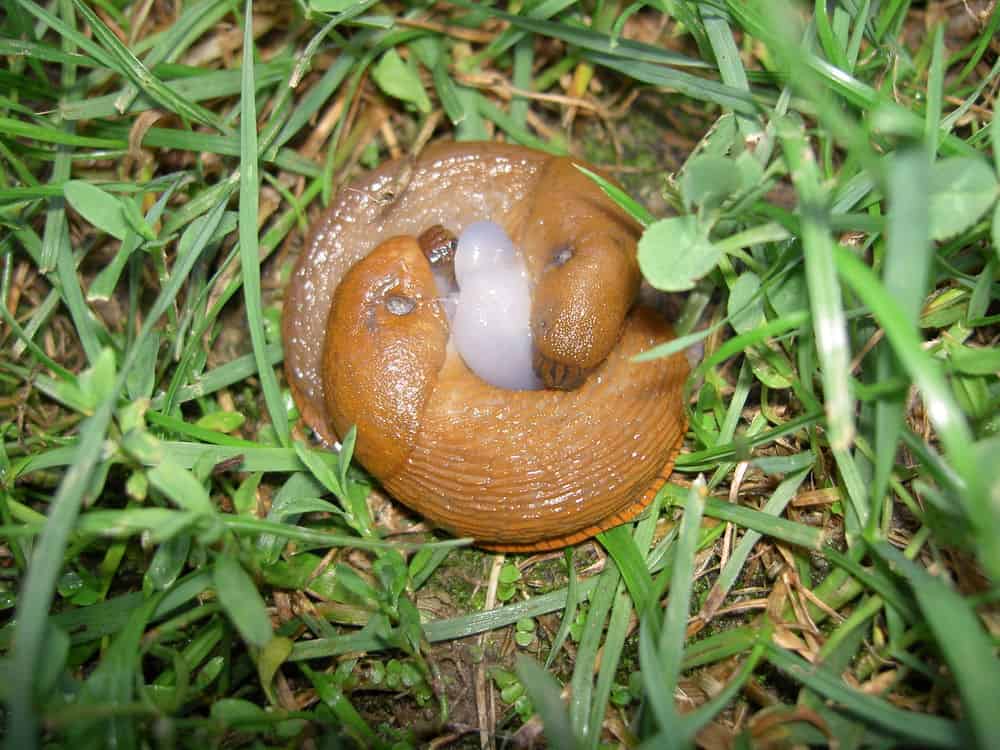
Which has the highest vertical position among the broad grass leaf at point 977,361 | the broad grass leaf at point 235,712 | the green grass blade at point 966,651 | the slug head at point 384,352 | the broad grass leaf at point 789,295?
the broad grass leaf at point 789,295

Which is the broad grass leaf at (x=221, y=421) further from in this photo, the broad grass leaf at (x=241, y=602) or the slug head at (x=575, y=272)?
the slug head at (x=575, y=272)

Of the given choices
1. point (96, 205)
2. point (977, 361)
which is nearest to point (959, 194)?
point (977, 361)

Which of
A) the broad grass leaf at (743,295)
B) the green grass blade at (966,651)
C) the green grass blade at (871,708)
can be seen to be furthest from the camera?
the broad grass leaf at (743,295)

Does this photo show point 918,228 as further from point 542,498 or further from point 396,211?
point 396,211

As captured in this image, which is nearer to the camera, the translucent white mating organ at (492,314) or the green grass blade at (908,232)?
the green grass blade at (908,232)

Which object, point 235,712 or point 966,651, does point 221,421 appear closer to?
point 235,712

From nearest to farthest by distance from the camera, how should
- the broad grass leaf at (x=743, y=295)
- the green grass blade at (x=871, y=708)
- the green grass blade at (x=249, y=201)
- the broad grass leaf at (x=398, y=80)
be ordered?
the green grass blade at (x=871, y=708)
the broad grass leaf at (x=743, y=295)
the green grass blade at (x=249, y=201)
the broad grass leaf at (x=398, y=80)

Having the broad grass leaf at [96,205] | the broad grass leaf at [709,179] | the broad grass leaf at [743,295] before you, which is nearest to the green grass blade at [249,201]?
the broad grass leaf at [96,205]

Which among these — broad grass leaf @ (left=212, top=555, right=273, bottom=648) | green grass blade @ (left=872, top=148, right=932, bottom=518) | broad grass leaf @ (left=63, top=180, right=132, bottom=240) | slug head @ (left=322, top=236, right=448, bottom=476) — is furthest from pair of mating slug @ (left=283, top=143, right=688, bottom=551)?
green grass blade @ (left=872, top=148, right=932, bottom=518)
